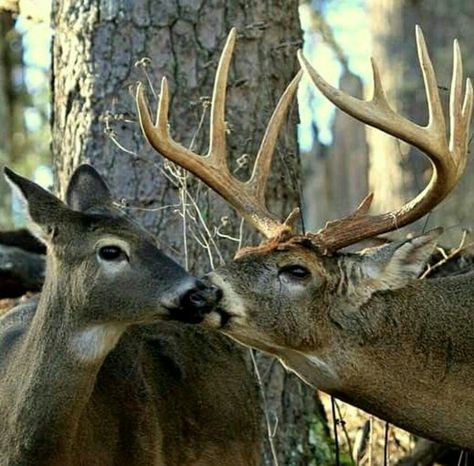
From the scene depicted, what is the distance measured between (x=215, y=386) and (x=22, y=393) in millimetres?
1489

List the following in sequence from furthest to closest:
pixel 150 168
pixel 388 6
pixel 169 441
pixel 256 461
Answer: pixel 388 6, pixel 150 168, pixel 256 461, pixel 169 441

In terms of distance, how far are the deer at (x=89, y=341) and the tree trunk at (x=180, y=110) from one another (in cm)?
134

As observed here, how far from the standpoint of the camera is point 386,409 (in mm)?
7422

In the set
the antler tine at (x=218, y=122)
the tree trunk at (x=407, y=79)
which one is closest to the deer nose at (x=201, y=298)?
the antler tine at (x=218, y=122)

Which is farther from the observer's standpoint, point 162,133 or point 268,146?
point 268,146

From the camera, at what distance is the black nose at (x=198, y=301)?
23.4 ft

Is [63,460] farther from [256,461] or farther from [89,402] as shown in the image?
[256,461]

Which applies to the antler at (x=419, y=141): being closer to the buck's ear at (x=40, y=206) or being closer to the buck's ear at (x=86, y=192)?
the buck's ear at (x=86, y=192)

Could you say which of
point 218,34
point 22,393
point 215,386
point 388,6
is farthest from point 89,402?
point 388,6

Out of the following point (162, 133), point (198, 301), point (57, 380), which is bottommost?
point (57, 380)

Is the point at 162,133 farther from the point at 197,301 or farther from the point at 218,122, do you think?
the point at 197,301

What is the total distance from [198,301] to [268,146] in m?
1.44

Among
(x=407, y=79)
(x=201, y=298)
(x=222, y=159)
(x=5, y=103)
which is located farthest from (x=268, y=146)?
(x=5, y=103)

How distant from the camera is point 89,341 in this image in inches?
286
